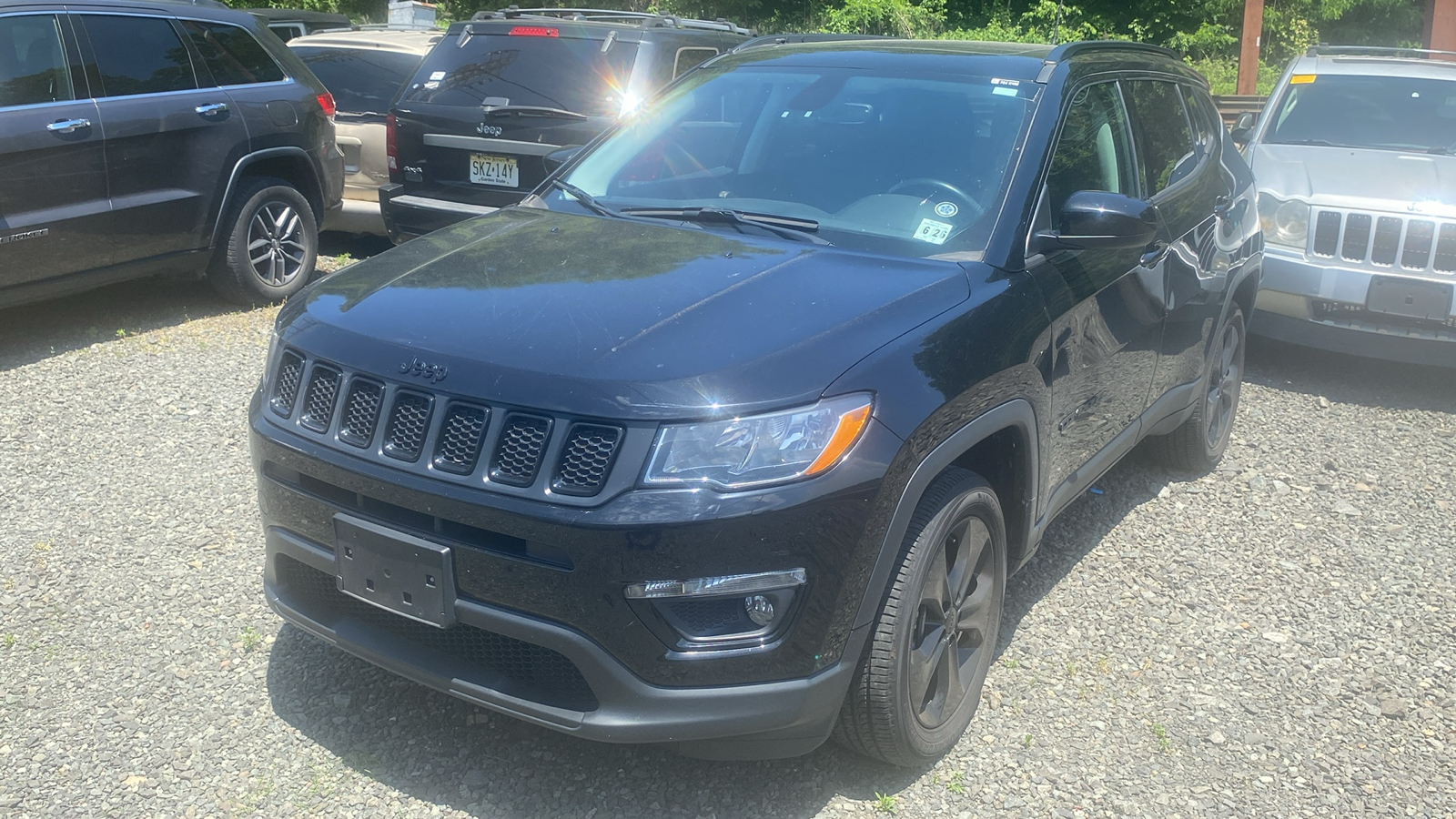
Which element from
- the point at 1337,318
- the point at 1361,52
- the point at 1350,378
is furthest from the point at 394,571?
the point at 1361,52

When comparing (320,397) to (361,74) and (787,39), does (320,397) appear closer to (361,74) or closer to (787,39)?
(787,39)

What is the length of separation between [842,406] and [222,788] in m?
1.83

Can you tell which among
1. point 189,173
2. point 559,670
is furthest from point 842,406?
point 189,173

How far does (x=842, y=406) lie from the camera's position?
2746mm

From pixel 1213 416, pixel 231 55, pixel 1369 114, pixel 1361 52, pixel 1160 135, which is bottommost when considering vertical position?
pixel 1213 416

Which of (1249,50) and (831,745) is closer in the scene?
(831,745)

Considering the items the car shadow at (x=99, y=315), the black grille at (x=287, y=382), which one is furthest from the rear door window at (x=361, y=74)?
the black grille at (x=287, y=382)

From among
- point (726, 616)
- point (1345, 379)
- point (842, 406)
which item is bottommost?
point (1345, 379)

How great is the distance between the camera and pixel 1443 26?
15062 mm

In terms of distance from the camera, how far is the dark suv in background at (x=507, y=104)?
726cm

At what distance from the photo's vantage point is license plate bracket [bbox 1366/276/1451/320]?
6465mm

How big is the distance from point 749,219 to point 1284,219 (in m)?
4.55

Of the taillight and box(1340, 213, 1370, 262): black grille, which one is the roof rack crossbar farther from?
the taillight

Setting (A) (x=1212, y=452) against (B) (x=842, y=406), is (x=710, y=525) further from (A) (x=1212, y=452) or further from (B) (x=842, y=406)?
(A) (x=1212, y=452)
